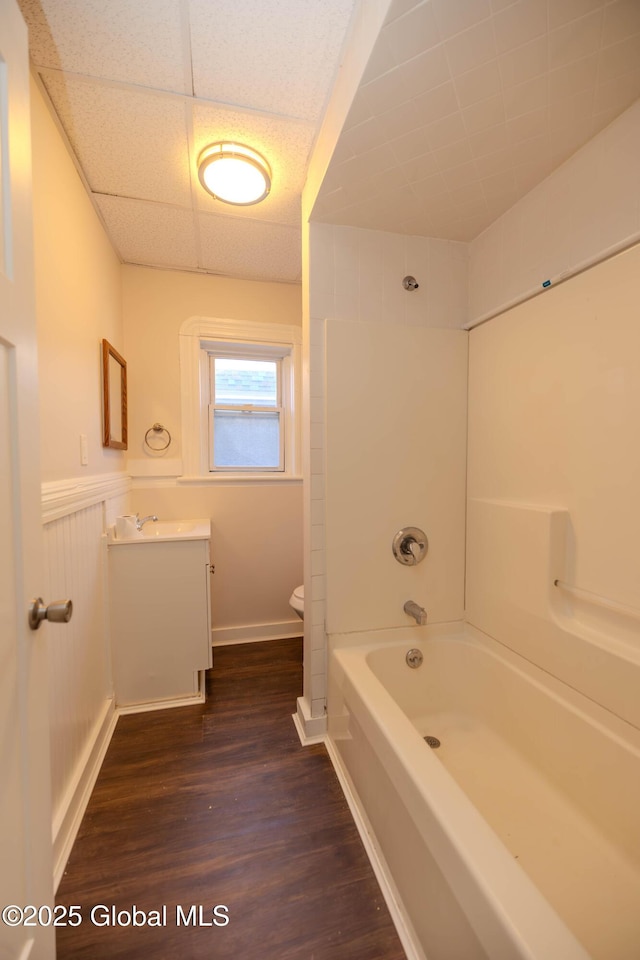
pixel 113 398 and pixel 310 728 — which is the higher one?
pixel 113 398

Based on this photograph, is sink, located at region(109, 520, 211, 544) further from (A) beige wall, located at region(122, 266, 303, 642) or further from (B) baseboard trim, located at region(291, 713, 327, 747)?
(B) baseboard trim, located at region(291, 713, 327, 747)

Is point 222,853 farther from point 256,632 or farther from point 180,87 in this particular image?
point 180,87

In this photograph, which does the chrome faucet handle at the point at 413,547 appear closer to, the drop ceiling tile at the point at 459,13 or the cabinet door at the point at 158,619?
the cabinet door at the point at 158,619

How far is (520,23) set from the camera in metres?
0.86

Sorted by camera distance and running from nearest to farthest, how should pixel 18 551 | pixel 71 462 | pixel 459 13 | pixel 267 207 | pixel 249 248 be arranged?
pixel 18 551 → pixel 459 13 → pixel 71 462 → pixel 267 207 → pixel 249 248

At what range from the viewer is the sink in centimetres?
185

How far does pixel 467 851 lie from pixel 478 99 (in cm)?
186

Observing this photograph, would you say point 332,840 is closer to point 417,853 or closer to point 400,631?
point 417,853

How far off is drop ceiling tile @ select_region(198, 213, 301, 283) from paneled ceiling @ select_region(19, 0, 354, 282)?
79 millimetres

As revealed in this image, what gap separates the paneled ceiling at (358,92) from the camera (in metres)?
0.90

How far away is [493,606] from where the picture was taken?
62.1 inches

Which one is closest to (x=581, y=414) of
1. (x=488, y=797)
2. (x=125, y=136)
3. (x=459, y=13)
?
(x=459, y=13)

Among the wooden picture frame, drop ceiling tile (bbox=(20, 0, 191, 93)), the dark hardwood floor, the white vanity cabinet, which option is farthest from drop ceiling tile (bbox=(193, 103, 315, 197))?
the dark hardwood floor

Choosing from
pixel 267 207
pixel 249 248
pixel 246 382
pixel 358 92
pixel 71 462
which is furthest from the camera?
pixel 246 382
